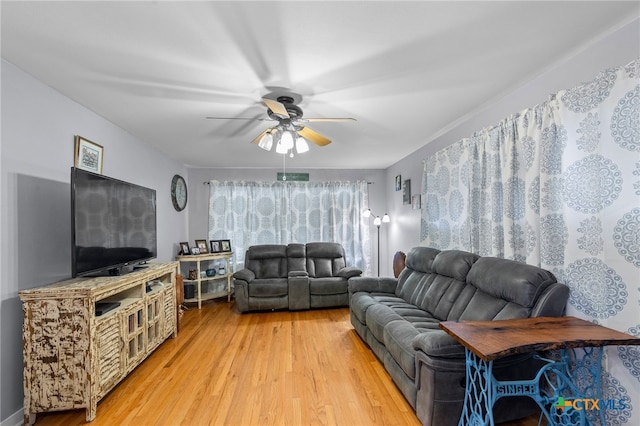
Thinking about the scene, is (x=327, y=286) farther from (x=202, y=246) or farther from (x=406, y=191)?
(x=202, y=246)

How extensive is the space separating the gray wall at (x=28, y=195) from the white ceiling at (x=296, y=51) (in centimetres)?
17

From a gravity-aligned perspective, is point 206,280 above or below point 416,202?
below

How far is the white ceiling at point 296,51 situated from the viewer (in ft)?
4.66

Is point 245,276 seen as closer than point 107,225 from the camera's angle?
No

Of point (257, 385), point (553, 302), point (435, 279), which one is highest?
point (553, 302)

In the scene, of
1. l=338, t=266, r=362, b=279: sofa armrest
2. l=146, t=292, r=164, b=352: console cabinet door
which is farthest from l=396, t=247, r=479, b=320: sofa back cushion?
l=146, t=292, r=164, b=352: console cabinet door

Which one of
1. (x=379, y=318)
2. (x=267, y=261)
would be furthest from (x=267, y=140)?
(x=267, y=261)

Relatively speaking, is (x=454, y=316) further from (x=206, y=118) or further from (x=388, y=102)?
(x=206, y=118)

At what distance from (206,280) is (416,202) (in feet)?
12.0

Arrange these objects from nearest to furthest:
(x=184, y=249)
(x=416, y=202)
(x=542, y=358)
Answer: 1. (x=542, y=358)
2. (x=416, y=202)
3. (x=184, y=249)

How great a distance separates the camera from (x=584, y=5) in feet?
4.65

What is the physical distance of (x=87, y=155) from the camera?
2561 millimetres

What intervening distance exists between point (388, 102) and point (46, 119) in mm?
2793

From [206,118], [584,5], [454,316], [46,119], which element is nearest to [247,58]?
[206,118]
